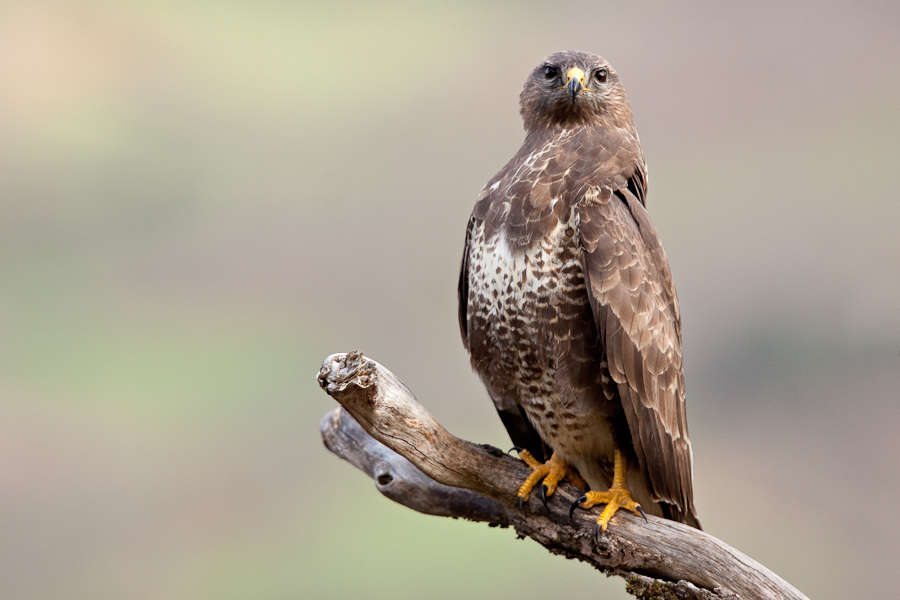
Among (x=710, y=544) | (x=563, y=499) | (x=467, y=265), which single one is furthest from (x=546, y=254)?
(x=710, y=544)

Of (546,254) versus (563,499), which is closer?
(546,254)

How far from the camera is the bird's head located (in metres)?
3.12

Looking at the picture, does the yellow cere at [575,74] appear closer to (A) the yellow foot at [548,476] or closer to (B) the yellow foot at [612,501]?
(A) the yellow foot at [548,476]

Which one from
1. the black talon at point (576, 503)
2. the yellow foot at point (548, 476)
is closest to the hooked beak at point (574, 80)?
the yellow foot at point (548, 476)

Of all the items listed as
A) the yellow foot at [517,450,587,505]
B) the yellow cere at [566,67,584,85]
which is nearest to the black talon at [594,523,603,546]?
the yellow foot at [517,450,587,505]

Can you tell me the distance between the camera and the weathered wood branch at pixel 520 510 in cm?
273

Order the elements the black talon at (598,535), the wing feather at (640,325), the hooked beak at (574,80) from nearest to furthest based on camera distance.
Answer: the wing feather at (640,325)
the black talon at (598,535)
the hooked beak at (574,80)

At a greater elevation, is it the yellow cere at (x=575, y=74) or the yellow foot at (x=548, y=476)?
the yellow cere at (x=575, y=74)

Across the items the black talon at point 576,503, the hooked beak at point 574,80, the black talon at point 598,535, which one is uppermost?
the hooked beak at point 574,80

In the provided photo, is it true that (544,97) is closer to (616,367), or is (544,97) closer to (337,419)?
(616,367)

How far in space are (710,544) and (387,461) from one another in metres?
1.30

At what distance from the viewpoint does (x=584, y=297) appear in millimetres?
2785

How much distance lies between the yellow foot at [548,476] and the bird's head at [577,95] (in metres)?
1.29

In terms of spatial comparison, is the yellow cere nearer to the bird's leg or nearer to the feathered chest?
the feathered chest
